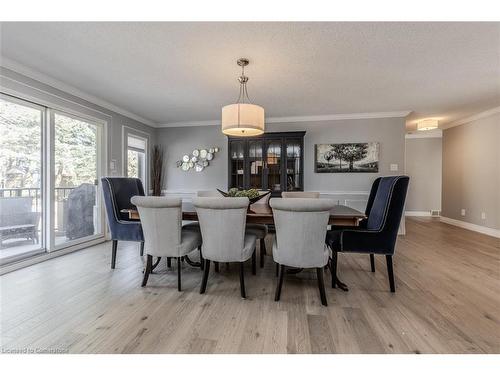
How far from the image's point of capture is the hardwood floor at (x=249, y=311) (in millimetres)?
1379

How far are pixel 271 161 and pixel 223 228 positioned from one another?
8.89 feet

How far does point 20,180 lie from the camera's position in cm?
262

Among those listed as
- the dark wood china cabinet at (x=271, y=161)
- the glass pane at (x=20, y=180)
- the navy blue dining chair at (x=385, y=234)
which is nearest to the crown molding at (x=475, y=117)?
the dark wood china cabinet at (x=271, y=161)

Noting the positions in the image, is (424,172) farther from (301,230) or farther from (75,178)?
(75,178)

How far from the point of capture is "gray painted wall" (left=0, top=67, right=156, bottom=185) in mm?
2431

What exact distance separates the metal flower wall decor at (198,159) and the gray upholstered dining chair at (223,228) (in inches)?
121

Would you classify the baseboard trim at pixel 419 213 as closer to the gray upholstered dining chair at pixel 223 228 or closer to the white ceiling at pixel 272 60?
the white ceiling at pixel 272 60

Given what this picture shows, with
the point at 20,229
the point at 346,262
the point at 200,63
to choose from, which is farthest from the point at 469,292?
the point at 20,229

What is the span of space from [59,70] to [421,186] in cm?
775

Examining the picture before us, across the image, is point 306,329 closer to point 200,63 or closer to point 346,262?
point 346,262

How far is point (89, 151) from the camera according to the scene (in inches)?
138

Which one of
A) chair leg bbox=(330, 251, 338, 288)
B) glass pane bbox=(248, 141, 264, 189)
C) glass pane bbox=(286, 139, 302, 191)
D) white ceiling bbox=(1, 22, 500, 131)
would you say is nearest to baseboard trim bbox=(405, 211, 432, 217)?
white ceiling bbox=(1, 22, 500, 131)

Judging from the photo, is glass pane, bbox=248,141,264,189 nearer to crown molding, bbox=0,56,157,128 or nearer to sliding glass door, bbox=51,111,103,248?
crown molding, bbox=0,56,157,128

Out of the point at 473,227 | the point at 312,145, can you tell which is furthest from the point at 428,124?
the point at 312,145
